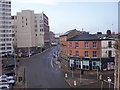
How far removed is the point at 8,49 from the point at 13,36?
8427 millimetres

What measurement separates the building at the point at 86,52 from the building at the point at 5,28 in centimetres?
4059

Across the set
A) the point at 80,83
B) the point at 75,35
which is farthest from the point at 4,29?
the point at 80,83

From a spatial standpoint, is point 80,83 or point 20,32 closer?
point 80,83

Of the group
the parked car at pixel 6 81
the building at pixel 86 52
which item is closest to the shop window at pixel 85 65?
the building at pixel 86 52

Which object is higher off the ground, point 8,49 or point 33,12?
point 33,12

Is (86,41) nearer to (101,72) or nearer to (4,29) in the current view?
(101,72)

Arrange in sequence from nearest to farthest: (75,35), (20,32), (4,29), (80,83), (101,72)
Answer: (80,83) → (101,72) → (75,35) → (4,29) → (20,32)

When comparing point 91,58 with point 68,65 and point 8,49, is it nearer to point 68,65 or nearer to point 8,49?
point 68,65

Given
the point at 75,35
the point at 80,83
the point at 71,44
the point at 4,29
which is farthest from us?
the point at 4,29

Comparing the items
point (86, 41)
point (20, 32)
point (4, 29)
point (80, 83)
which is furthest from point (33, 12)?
point (80, 83)

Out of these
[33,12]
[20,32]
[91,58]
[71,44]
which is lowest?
[91,58]

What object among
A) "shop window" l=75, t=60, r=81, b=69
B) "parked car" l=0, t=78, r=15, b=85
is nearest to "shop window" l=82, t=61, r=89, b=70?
"shop window" l=75, t=60, r=81, b=69

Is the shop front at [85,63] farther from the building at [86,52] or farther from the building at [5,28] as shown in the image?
the building at [5,28]

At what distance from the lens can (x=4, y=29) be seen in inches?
2817
